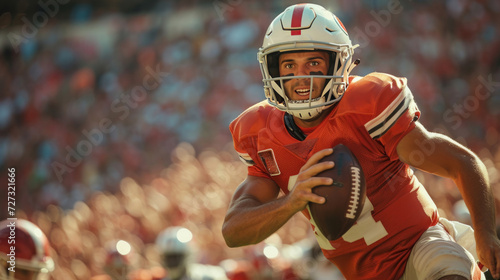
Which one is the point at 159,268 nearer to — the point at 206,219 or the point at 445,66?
the point at 206,219

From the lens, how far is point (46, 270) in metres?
3.90

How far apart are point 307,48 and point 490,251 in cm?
102

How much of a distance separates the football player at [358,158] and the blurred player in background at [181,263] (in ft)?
9.77

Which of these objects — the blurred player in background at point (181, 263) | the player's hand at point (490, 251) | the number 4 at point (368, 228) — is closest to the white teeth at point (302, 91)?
the number 4 at point (368, 228)

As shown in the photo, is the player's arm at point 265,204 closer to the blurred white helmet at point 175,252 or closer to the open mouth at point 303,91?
the open mouth at point 303,91

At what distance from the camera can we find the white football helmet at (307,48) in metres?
2.76

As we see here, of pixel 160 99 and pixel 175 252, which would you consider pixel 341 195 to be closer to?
pixel 175 252

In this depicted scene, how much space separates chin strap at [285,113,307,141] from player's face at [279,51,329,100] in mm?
153

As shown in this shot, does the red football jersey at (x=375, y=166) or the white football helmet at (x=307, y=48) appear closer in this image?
the red football jersey at (x=375, y=166)

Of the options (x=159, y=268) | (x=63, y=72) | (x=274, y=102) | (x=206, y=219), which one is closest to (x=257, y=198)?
(x=274, y=102)

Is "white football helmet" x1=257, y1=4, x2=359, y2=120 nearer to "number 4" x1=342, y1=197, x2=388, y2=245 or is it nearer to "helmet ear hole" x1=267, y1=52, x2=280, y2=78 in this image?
"helmet ear hole" x1=267, y1=52, x2=280, y2=78

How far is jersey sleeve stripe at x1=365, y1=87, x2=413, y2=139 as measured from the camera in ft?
8.55

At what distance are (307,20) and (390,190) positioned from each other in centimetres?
76

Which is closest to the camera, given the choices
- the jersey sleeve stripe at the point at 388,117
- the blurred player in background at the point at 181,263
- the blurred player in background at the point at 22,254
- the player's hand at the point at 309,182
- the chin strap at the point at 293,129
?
the player's hand at the point at 309,182
